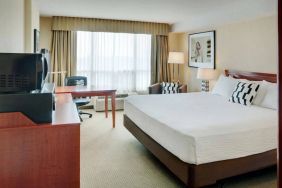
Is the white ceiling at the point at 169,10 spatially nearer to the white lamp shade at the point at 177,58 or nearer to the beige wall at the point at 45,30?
the beige wall at the point at 45,30

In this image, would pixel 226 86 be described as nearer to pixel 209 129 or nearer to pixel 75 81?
pixel 209 129

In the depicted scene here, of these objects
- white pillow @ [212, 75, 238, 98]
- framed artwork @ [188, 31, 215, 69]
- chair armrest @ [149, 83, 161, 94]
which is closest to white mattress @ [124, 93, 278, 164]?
white pillow @ [212, 75, 238, 98]

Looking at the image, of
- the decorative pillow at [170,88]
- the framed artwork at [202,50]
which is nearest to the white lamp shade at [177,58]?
the framed artwork at [202,50]

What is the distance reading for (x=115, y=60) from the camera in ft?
21.4

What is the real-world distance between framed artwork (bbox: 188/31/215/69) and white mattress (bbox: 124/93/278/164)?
2212mm

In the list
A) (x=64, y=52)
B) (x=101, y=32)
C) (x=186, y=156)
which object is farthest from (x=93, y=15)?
(x=186, y=156)

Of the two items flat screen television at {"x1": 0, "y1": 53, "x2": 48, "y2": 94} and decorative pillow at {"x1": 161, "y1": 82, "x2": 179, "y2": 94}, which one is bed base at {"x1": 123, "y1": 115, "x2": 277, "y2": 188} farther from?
decorative pillow at {"x1": 161, "y1": 82, "x2": 179, "y2": 94}

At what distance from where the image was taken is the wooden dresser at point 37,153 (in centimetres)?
169

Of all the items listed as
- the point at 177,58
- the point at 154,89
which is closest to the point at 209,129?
the point at 154,89

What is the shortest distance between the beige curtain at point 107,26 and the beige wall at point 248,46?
180cm

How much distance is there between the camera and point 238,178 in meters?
2.79

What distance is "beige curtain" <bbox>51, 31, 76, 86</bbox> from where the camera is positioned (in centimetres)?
595

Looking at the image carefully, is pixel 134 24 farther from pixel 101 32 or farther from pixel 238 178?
pixel 238 178

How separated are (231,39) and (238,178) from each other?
9.92ft
